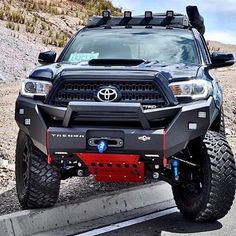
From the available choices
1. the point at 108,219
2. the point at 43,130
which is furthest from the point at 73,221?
the point at 43,130

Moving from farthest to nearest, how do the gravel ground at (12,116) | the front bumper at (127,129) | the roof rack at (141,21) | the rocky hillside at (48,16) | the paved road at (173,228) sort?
the rocky hillside at (48,16) → the roof rack at (141,21) → the gravel ground at (12,116) → the paved road at (173,228) → the front bumper at (127,129)

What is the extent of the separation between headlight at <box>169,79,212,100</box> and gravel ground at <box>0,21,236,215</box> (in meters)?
1.71

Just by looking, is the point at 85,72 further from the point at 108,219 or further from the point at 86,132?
the point at 108,219

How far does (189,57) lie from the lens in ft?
24.2

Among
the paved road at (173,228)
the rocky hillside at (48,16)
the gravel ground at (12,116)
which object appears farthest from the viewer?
the rocky hillside at (48,16)

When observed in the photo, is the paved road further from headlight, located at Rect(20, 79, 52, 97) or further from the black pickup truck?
headlight, located at Rect(20, 79, 52, 97)

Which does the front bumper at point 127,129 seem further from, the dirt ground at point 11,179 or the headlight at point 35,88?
the dirt ground at point 11,179

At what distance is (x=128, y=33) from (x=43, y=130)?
7.39 feet

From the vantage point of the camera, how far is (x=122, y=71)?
617 centimetres

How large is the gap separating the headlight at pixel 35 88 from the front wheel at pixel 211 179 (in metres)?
1.54

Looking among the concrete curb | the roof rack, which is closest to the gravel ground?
the concrete curb

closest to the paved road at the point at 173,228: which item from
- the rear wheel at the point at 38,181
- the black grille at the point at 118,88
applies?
the rear wheel at the point at 38,181

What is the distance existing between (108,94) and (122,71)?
27 centimetres

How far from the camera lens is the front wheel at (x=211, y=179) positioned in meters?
6.37
